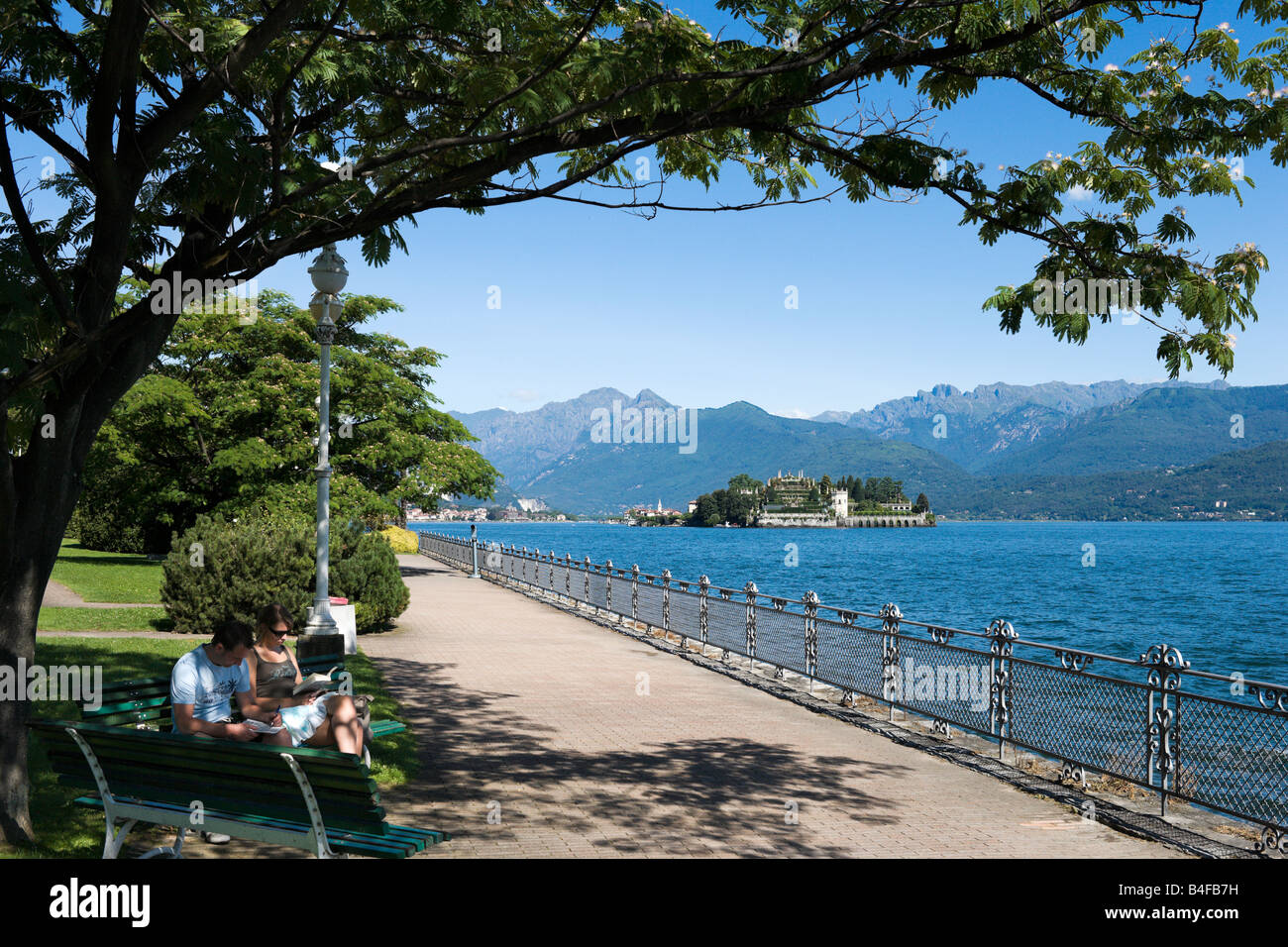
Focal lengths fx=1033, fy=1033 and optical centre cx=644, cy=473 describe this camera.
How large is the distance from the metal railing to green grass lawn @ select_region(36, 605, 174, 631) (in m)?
9.61

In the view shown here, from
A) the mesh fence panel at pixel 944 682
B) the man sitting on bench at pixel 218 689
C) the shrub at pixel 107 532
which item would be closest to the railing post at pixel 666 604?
the mesh fence panel at pixel 944 682

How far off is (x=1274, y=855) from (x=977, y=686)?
3.58 metres

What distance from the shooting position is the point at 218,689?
644cm

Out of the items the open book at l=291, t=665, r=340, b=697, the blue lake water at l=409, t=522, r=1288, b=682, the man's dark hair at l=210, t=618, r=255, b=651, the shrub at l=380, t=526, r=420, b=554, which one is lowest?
the blue lake water at l=409, t=522, r=1288, b=682

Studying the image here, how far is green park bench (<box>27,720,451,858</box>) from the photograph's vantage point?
4902mm

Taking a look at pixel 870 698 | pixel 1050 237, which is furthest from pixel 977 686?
pixel 1050 237

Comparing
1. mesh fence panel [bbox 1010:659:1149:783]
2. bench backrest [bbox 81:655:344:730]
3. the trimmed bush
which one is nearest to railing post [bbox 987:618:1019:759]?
mesh fence panel [bbox 1010:659:1149:783]

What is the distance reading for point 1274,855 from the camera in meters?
6.64

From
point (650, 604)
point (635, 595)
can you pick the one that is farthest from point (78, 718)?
point (635, 595)

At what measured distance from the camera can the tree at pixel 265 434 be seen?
30.4 metres

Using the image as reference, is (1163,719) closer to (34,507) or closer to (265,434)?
(34,507)

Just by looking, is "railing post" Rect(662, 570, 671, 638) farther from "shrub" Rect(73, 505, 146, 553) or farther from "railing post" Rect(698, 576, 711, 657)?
"shrub" Rect(73, 505, 146, 553)

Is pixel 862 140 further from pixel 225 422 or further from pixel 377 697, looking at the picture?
pixel 225 422

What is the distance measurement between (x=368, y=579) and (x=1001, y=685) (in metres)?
12.1
